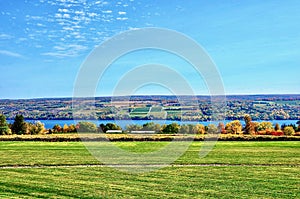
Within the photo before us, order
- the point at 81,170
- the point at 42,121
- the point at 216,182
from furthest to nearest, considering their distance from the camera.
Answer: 1. the point at 42,121
2. the point at 81,170
3. the point at 216,182

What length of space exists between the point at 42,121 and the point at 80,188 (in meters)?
30.7

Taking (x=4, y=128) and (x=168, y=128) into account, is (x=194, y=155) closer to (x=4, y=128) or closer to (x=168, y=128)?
(x=168, y=128)

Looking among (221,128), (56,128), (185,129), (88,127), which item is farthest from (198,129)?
(56,128)

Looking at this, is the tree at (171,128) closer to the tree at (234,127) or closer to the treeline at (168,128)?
the treeline at (168,128)

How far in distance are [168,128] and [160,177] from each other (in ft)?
69.1

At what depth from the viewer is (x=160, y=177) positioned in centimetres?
1689

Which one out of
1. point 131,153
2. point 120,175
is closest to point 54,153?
point 131,153

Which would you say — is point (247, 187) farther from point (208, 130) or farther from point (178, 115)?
point (208, 130)

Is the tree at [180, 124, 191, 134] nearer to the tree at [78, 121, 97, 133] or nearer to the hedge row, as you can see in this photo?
the hedge row

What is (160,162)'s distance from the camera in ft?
71.3

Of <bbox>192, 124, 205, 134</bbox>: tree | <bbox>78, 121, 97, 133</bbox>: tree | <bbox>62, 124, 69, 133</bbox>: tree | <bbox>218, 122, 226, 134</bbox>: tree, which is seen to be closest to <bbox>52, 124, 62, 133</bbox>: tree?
<bbox>62, 124, 69, 133</bbox>: tree

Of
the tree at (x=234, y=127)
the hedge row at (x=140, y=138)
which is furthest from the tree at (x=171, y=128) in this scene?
the tree at (x=234, y=127)

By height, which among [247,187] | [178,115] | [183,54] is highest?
[183,54]

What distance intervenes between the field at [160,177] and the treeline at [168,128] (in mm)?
10077
